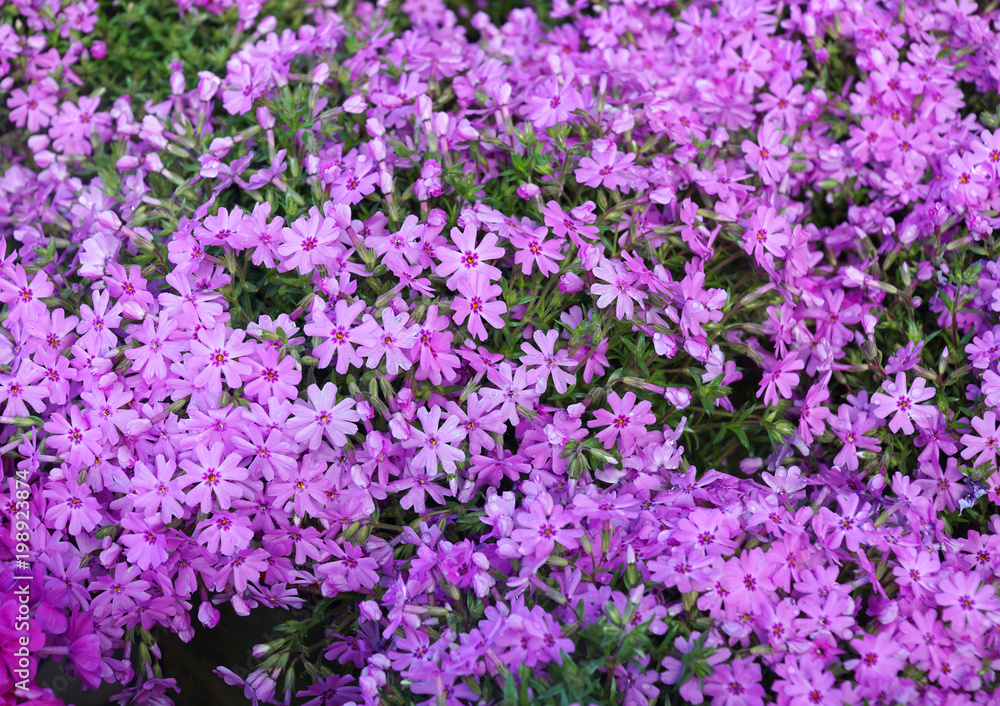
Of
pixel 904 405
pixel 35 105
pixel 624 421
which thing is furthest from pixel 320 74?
pixel 904 405

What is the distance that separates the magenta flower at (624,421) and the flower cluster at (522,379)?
0.01m

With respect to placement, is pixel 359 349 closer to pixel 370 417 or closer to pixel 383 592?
pixel 370 417

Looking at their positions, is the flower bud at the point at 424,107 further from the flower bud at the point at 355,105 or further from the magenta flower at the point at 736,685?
the magenta flower at the point at 736,685

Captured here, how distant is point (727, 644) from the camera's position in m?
1.82

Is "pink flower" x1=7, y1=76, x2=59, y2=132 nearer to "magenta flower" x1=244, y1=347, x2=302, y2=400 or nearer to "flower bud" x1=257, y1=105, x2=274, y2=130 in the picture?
"flower bud" x1=257, y1=105, x2=274, y2=130

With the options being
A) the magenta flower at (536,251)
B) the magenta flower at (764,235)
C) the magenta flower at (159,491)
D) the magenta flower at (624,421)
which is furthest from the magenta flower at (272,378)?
the magenta flower at (764,235)

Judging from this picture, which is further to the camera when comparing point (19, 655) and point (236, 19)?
point (236, 19)

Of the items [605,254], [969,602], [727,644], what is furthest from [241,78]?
[969,602]

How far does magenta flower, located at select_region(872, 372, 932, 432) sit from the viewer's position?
2.10 metres

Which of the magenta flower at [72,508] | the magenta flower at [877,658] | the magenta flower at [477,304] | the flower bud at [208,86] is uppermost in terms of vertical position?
the flower bud at [208,86]

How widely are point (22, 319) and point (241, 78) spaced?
96cm

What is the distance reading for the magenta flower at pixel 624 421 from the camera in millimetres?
2018

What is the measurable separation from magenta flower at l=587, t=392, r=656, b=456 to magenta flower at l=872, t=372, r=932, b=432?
2.11 feet

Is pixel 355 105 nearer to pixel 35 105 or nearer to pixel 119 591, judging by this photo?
pixel 35 105
